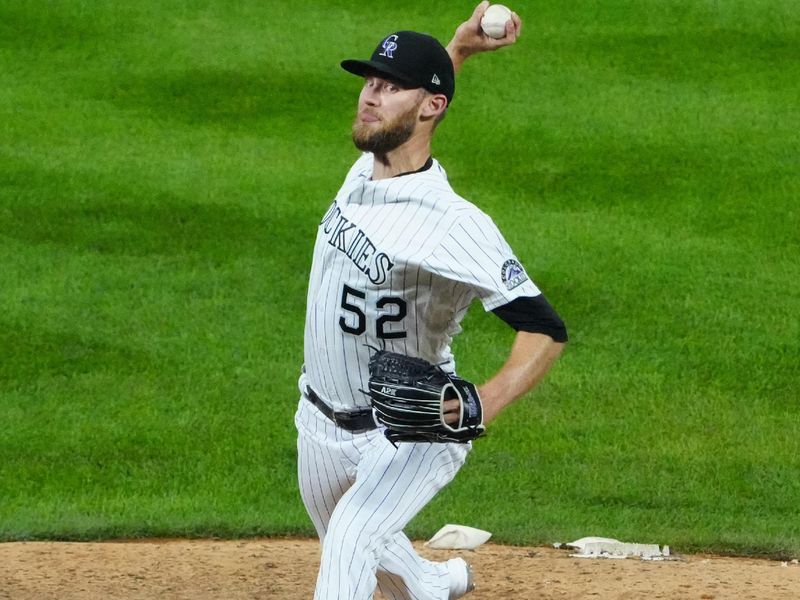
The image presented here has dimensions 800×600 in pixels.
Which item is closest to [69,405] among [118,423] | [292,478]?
[118,423]

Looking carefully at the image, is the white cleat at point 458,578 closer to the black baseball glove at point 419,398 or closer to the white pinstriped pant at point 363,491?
the white pinstriped pant at point 363,491

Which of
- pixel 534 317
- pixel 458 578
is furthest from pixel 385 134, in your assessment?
pixel 458 578

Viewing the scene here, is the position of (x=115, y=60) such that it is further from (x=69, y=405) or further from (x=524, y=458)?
(x=524, y=458)

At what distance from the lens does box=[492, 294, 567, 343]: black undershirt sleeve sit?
12.0 ft

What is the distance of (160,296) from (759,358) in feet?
12.9

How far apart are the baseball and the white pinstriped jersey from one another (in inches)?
25.7

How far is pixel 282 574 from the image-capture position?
5586 mm

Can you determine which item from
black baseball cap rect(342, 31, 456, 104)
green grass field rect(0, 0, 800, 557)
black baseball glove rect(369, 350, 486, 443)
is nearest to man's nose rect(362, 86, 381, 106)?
black baseball cap rect(342, 31, 456, 104)

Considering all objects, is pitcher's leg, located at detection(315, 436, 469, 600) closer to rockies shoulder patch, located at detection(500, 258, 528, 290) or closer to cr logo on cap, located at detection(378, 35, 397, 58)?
rockies shoulder patch, located at detection(500, 258, 528, 290)

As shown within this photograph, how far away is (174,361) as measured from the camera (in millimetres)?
8602

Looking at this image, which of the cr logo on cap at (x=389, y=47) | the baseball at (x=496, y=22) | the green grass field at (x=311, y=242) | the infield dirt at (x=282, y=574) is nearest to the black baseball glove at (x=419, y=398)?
the cr logo on cap at (x=389, y=47)

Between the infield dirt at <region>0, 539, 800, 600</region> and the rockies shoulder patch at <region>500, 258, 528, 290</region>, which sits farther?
the infield dirt at <region>0, 539, 800, 600</region>

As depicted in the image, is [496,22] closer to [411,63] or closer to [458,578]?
[411,63]

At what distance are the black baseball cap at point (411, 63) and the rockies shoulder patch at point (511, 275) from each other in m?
0.58
